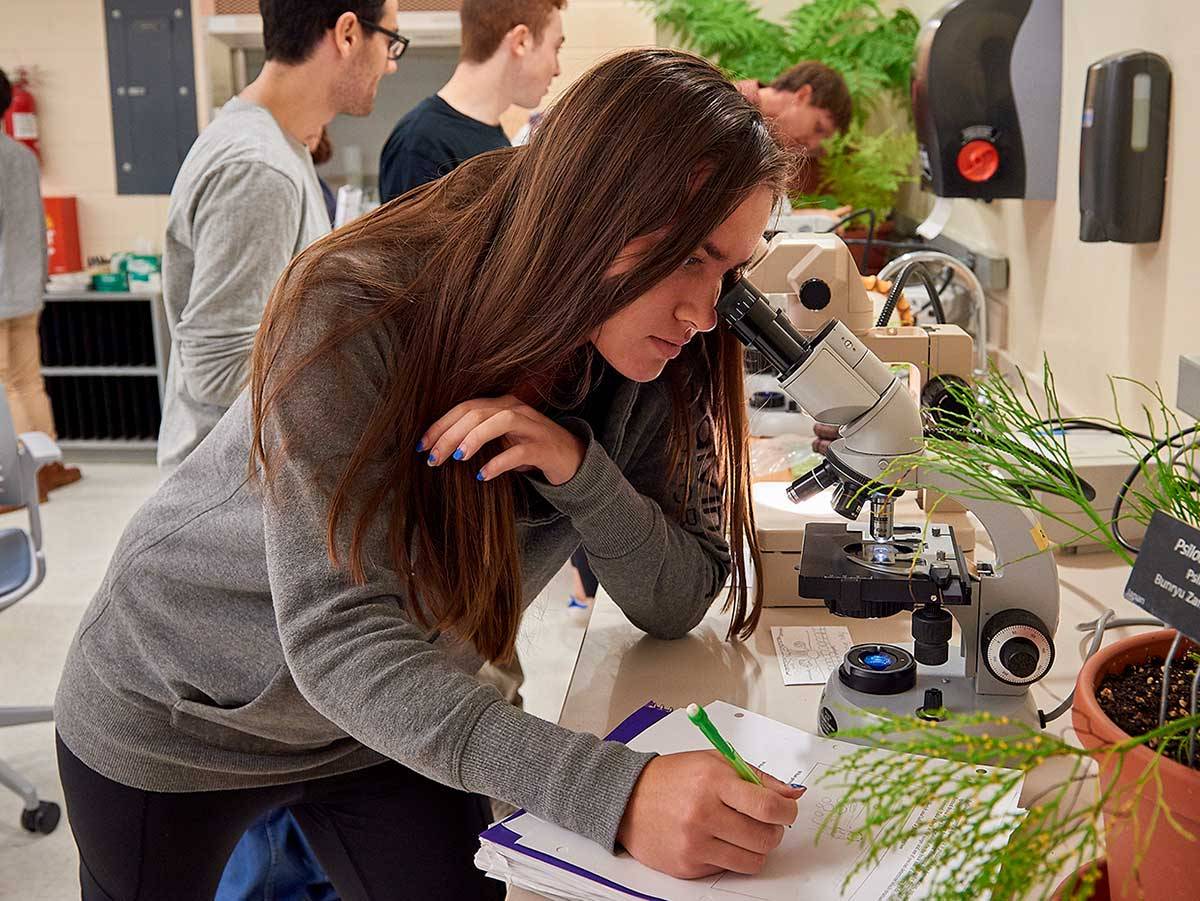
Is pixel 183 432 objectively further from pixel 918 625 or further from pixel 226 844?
pixel 918 625

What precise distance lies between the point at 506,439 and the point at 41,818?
207cm

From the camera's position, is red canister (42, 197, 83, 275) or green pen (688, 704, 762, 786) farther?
red canister (42, 197, 83, 275)

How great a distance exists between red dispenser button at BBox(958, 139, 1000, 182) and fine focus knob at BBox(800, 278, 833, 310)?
4.20ft

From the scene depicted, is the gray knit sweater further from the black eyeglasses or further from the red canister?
the red canister

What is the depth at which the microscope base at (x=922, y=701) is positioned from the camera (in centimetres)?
120

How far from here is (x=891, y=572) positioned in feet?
4.04

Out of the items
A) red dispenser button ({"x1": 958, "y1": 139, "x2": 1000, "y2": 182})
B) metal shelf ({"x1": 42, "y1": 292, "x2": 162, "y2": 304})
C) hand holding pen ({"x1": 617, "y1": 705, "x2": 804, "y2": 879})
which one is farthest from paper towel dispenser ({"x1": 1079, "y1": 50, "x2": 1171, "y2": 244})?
metal shelf ({"x1": 42, "y1": 292, "x2": 162, "y2": 304})

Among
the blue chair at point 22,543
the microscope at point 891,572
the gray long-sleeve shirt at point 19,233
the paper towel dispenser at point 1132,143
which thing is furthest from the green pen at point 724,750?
the gray long-sleeve shirt at point 19,233

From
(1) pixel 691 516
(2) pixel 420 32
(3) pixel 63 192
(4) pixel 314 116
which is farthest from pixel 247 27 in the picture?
(1) pixel 691 516

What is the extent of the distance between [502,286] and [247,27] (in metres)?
4.96

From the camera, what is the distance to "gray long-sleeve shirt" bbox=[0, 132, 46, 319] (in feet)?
15.9

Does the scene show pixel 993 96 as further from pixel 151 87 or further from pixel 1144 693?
pixel 151 87

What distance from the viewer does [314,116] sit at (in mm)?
2377

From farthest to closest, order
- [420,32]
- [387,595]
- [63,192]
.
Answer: [63,192] < [420,32] < [387,595]
